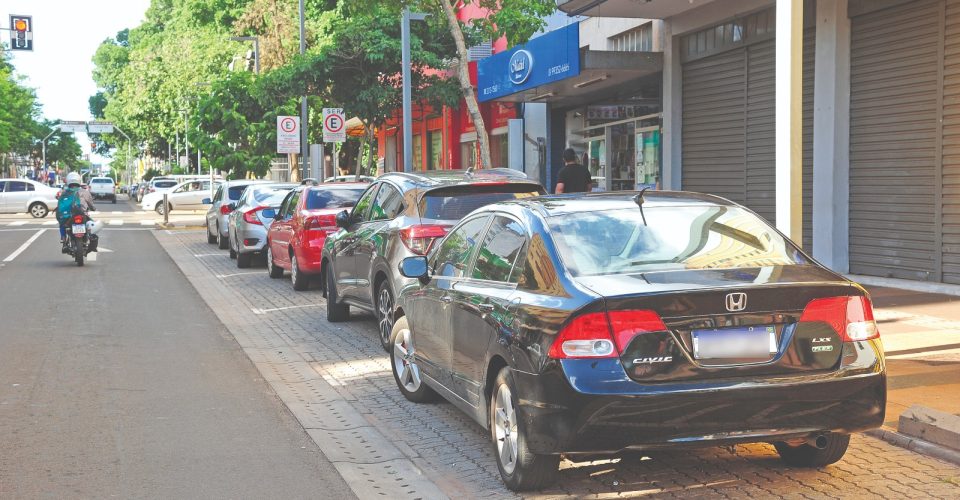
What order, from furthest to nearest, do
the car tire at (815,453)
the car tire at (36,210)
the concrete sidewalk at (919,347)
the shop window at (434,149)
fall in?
the car tire at (36,210) → the shop window at (434,149) → the concrete sidewalk at (919,347) → the car tire at (815,453)

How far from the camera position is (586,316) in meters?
5.05

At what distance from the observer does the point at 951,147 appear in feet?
42.5

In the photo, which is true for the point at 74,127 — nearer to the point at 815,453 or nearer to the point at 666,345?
the point at 815,453

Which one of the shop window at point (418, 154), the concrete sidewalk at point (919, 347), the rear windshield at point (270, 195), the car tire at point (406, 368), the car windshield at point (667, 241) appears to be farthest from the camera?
the shop window at point (418, 154)

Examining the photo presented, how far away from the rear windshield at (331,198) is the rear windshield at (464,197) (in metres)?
5.30

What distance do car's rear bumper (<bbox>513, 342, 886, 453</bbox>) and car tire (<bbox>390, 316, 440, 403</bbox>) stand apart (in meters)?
2.59

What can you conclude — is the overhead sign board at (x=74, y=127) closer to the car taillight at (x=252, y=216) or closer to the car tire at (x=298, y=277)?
the car taillight at (x=252, y=216)

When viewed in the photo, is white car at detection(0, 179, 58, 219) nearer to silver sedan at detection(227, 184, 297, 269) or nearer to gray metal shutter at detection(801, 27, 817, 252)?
silver sedan at detection(227, 184, 297, 269)

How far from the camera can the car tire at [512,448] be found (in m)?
5.41

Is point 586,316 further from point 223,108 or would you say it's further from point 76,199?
point 223,108

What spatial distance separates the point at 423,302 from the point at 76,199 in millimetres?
15164

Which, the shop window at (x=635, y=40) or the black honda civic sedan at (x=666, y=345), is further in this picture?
the shop window at (x=635, y=40)

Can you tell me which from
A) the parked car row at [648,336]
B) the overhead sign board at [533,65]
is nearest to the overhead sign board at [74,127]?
the overhead sign board at [533,65]

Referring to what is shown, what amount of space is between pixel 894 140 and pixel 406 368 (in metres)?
8.45
